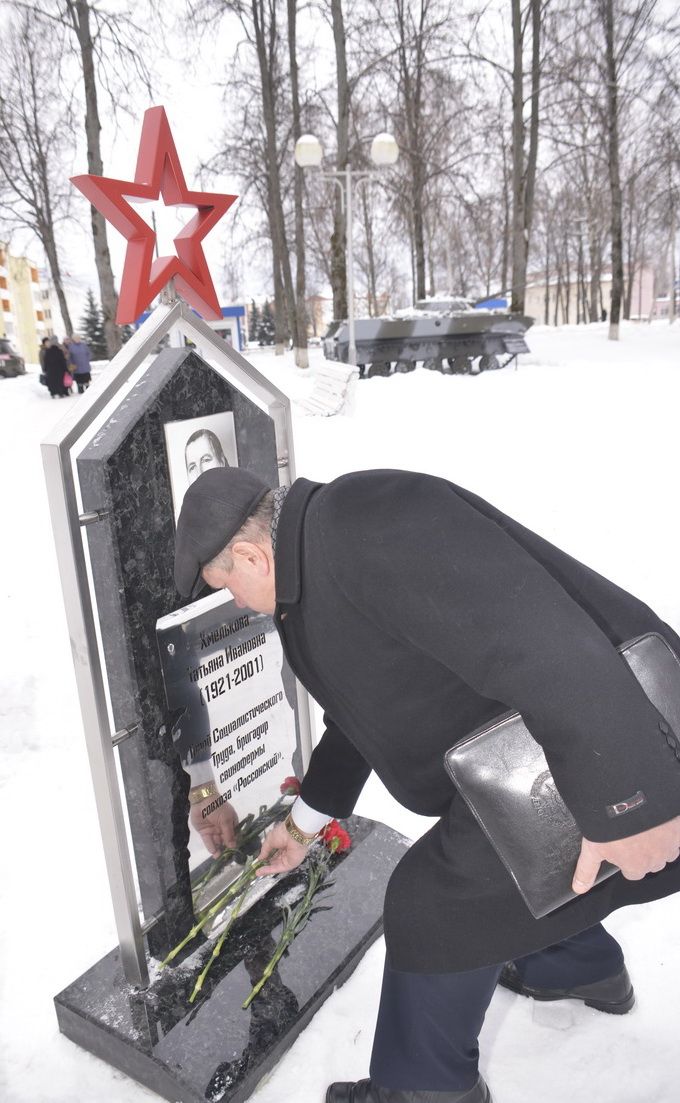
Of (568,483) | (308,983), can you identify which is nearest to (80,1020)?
(308,983)

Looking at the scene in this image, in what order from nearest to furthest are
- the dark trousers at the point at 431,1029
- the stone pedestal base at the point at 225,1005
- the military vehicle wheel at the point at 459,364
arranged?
1. the dark trousers at the point at 431,1029
2. the stone pedestal base at the point at 225,1005
3. the military vehicle wheel at the point at 459,364

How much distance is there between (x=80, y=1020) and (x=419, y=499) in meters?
1.66

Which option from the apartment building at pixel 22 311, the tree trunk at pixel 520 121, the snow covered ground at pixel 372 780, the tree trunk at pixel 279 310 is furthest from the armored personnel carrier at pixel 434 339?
the apartment building at pixel 22 311

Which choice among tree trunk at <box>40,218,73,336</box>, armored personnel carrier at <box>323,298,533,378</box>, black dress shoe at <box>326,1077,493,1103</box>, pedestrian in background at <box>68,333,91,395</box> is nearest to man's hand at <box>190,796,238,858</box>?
black dress shoe at <box>326,1077,493,1103</box>

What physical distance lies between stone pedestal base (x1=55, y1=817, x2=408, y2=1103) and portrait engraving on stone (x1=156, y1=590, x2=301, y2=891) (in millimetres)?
282

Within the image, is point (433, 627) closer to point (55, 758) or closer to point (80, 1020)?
point (80, 1020)

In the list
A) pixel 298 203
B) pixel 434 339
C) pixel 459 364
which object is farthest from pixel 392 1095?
pixel 298 203

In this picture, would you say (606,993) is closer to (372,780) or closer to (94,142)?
(372,780)

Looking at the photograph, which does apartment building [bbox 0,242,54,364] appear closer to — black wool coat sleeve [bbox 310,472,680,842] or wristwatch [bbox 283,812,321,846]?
wristwatch [bbox 283,812,321,846]

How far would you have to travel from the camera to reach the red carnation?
2527mm

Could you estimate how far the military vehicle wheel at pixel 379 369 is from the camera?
1605 cm

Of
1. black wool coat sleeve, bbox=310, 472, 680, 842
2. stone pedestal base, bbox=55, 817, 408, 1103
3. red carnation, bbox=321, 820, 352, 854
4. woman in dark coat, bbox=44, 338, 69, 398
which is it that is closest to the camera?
black wool coat sleeve, bbox=310, 472, 680, 842

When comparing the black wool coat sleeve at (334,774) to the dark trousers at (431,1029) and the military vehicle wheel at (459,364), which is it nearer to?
the dark trousers at (431,1029)

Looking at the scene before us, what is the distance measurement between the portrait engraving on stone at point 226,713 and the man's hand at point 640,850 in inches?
44.3
